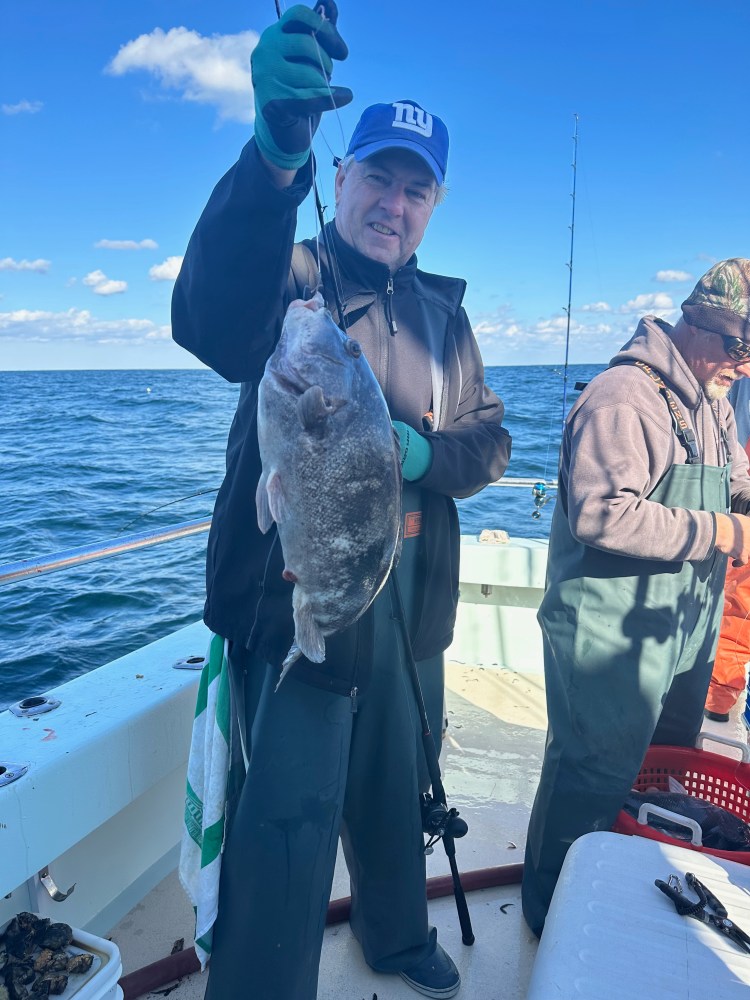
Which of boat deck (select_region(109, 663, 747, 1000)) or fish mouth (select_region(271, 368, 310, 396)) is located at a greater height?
fish mouth (select_region(271, 368, 310, 396))

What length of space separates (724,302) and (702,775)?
182 cm

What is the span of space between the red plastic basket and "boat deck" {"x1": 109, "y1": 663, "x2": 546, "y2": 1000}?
741mm

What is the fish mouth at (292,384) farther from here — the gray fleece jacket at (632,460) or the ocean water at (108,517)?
the gray fleece jacket at (632,460)

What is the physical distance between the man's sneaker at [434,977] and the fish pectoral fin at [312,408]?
188cm

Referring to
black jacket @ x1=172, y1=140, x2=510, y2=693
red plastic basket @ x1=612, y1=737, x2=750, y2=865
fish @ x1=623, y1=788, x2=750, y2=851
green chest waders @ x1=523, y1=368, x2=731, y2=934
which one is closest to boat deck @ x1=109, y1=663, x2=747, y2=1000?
green chest waders @ x1=523, y1=368, x2=731, y2=934

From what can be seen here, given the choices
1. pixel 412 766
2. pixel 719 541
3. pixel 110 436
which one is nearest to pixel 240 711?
pixel 412 766

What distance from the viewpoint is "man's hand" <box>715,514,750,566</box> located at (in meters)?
2.33

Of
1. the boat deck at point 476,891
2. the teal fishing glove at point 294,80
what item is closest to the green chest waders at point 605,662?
the boat deck at point 476,891

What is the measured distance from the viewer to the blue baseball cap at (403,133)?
2.02m

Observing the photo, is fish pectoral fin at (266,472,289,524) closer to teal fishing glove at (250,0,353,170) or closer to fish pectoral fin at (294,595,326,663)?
fish pectoral fin at (294,595,326,663)

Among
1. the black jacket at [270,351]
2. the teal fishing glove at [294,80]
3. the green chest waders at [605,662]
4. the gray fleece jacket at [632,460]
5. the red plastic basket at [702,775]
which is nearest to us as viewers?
the teal fishing glove at [294,80]

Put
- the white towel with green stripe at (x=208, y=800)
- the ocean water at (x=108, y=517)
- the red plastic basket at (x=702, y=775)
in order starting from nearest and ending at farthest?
the white towel with green stripe at (x=208, y=800) → the red plastic basket at (x=702, y=775) → the ocean water at (x=108, y=517)

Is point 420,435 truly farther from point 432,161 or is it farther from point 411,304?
point 432,161

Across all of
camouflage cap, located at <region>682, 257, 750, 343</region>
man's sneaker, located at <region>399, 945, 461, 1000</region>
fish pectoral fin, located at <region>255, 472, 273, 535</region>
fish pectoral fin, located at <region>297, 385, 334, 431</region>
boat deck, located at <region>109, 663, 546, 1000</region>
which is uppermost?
camouflage cap, located at <region>682, 257, 750, 343</region>
